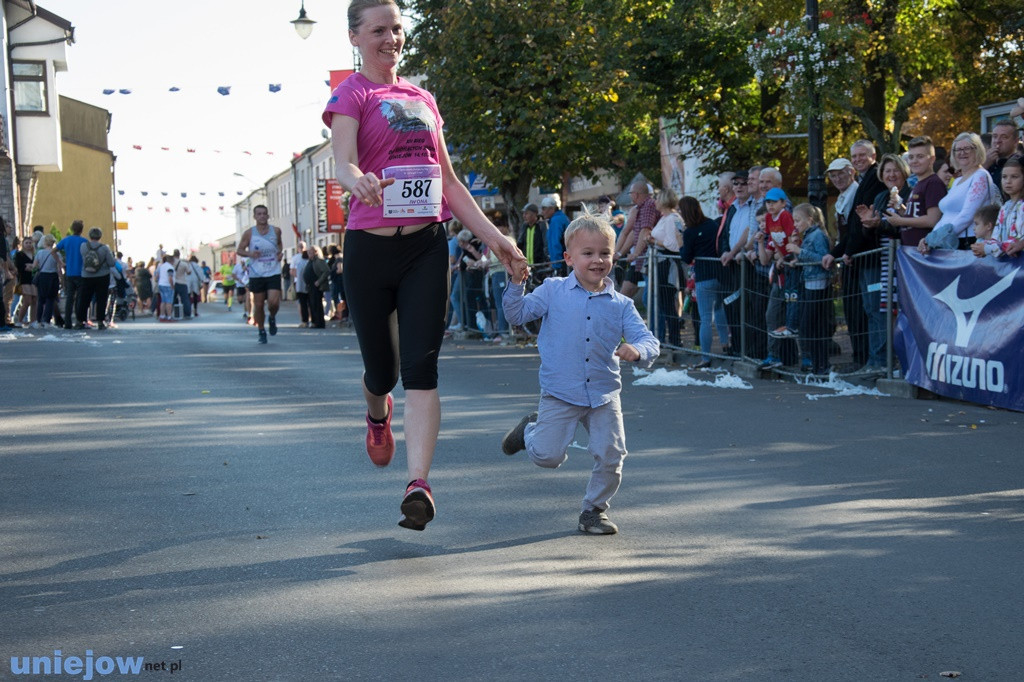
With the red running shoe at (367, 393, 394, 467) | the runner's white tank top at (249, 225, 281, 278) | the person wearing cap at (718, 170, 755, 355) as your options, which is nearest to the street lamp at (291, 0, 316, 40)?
the runner's white tank top at (249, 225, 281, 278)

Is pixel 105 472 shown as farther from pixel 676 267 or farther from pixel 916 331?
pixel 676 267

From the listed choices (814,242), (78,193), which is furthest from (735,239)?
(78,193)

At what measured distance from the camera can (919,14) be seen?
25.1 metres

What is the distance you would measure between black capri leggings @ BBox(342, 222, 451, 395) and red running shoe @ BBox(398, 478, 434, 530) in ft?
1.54

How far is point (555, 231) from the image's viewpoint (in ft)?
56.4

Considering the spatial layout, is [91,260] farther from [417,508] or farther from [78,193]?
[78,193]

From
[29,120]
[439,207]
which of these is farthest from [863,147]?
[29,120]

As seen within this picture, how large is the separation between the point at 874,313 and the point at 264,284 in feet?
32.9

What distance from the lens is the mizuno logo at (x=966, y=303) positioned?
31.1 feet

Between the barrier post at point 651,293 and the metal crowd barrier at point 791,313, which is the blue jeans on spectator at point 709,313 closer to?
the metal crowd barrier at point 791,313

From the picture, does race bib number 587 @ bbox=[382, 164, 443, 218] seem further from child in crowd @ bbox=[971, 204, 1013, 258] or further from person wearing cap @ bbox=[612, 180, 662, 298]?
person wearing cap @ bbox=[612, 180, 662, 298]

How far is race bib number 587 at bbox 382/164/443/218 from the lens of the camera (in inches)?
213
